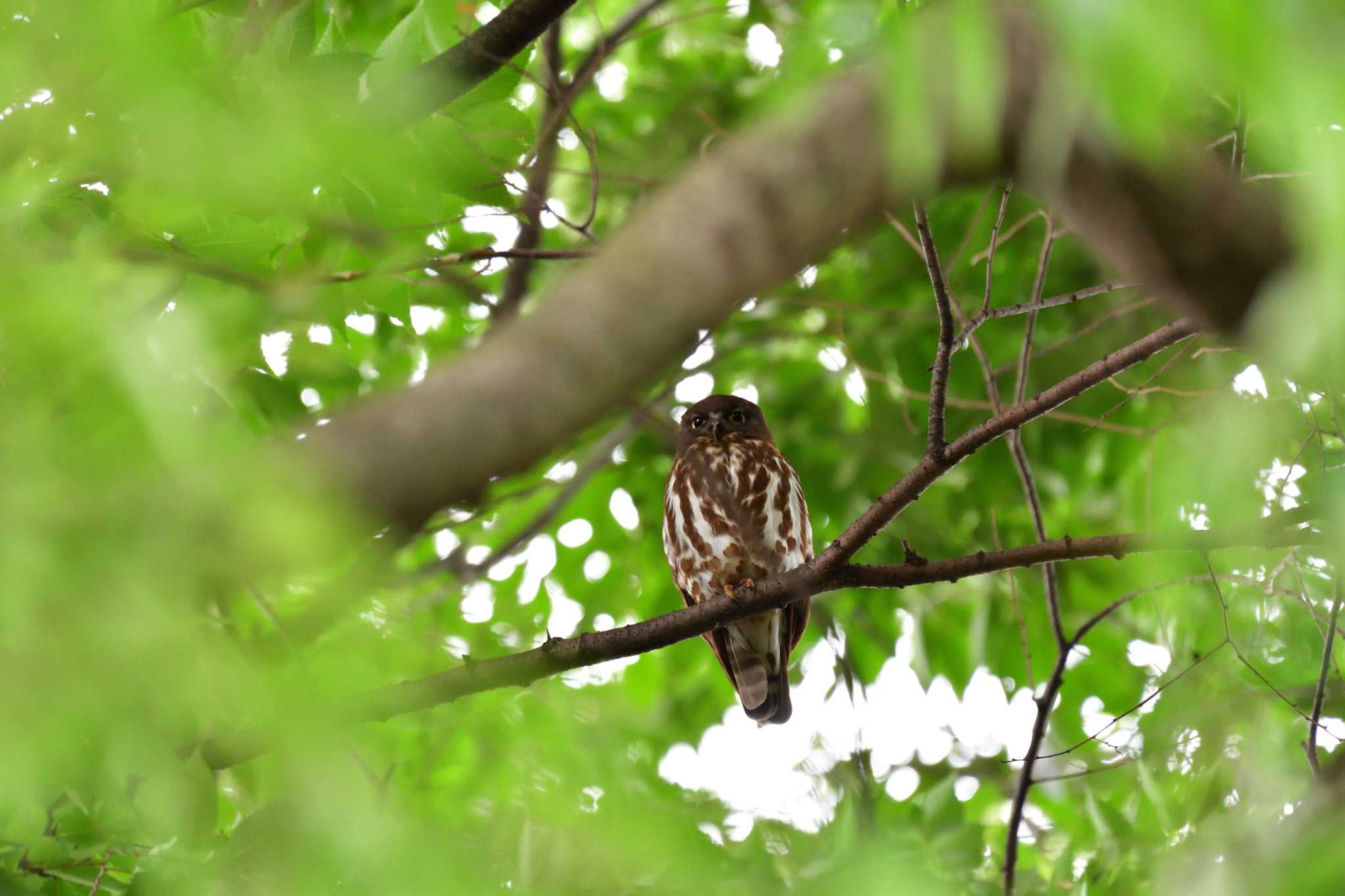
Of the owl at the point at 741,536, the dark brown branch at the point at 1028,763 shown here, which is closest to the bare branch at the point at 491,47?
the owl at the point at 741,536

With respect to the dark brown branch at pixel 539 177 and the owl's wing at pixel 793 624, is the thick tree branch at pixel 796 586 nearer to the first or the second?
the dark brown branch at pixel 539 177

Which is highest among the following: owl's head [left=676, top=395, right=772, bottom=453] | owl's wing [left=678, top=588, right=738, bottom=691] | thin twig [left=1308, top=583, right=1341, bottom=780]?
thin twig [left=1308, top=583, right=1341, bottom=780]

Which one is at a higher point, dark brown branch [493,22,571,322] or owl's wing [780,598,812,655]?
dark brown branch [493,22,571,322]

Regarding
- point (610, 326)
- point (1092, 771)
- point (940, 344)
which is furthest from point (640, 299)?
point (1092, 771)

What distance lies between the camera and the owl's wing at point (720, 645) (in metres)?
5.06

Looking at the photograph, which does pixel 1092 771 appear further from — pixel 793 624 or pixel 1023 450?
pixel 793 624

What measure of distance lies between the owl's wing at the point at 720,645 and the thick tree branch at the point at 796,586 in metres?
1.75

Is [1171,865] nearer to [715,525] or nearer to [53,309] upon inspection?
[53,309]

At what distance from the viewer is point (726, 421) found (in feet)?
17.7

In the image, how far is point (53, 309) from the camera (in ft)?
3.02

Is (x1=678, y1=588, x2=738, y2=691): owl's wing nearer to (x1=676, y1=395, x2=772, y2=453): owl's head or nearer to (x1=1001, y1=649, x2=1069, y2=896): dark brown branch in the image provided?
(x1=676, y1=395, x2=772, y2=453): owl's head

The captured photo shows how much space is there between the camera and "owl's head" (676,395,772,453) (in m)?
5.30

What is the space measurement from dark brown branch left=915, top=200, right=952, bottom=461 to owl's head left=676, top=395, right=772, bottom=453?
100.0 inches

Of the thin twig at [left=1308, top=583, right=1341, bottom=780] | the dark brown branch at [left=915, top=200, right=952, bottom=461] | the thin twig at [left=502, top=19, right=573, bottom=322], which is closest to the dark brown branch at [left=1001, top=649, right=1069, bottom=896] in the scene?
the thin twig at [left=1308, top=583, right=1341, bottom=780]
